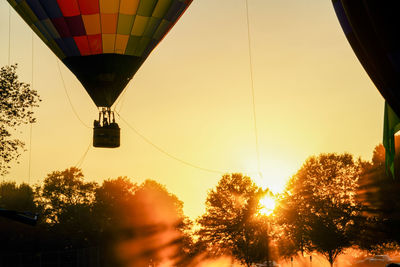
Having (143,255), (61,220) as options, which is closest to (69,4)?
(143,255)

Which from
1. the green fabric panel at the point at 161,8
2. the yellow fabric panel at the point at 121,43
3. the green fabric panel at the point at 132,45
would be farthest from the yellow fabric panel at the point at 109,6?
the green fabric panel at the point at 161,8

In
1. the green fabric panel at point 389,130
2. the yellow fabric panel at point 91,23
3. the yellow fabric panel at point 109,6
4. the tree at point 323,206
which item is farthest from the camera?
the tree at point 323,206

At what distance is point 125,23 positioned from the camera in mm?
22625

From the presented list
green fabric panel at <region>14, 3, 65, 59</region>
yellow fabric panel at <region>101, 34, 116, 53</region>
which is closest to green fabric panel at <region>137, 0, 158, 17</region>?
yellow fabric panel at <region>101, 34, 116, 53</region>

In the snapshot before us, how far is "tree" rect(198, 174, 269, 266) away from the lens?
6150 cm

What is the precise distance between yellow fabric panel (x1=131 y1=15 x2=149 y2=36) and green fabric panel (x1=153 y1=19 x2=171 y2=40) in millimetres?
702

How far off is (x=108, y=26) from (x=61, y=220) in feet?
194

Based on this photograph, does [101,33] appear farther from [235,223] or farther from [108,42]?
[235,223]

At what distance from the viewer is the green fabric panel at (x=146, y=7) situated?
72.9 feet

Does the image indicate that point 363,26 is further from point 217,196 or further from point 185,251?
point 185,251

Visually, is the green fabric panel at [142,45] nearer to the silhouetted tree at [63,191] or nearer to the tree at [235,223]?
the tree at [235,223]

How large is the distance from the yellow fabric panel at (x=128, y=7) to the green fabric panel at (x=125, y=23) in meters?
0.17

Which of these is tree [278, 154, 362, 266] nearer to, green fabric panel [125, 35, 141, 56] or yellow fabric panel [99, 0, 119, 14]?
green fabric panel [125, 35, 141, 56]

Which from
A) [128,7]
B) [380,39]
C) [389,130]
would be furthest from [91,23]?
[380,39]
